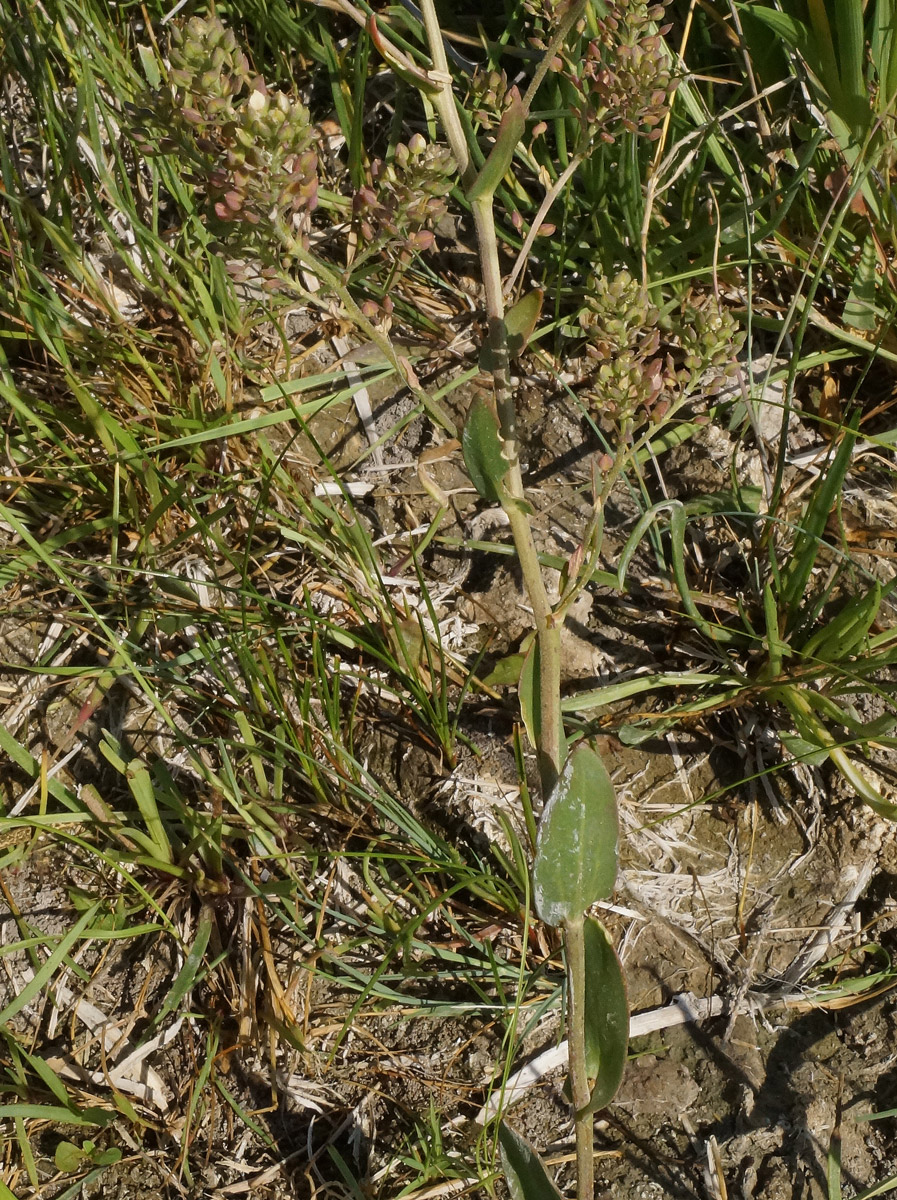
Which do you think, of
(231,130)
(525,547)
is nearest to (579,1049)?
(525,547)

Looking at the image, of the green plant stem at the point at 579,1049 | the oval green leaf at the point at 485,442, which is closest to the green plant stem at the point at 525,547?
the oval green leaf at the point at 485,442

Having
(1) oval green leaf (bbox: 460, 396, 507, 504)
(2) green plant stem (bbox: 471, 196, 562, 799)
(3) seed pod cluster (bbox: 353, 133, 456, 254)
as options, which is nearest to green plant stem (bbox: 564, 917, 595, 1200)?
(2) green plant stem (bbox: 471, 196, 562, 799)

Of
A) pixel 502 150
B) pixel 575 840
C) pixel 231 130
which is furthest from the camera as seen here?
pixel 575 840

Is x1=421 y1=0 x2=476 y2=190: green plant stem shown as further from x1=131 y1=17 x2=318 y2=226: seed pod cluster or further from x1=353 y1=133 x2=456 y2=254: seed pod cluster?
x1=131 y1=17 x2=318 y2=226: seed pod cluster

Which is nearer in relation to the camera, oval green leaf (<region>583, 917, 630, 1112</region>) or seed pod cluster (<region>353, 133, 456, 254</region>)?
seed pod cluster (<region>353, 133, 456, 254</region>)

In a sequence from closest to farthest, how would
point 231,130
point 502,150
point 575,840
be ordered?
1. point 231,130
2. point 502,150
3. point 575,840

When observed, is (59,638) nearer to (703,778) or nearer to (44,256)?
(44,256)

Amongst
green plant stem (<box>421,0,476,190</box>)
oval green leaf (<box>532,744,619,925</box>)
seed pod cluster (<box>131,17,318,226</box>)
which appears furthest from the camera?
oval green leaf (<box>532,744,619,925</box>)

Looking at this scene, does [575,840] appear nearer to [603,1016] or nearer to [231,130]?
[603,1016]

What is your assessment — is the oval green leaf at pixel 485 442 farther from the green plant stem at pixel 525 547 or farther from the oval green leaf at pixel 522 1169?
the oval green leaf at pixel 522 1169
